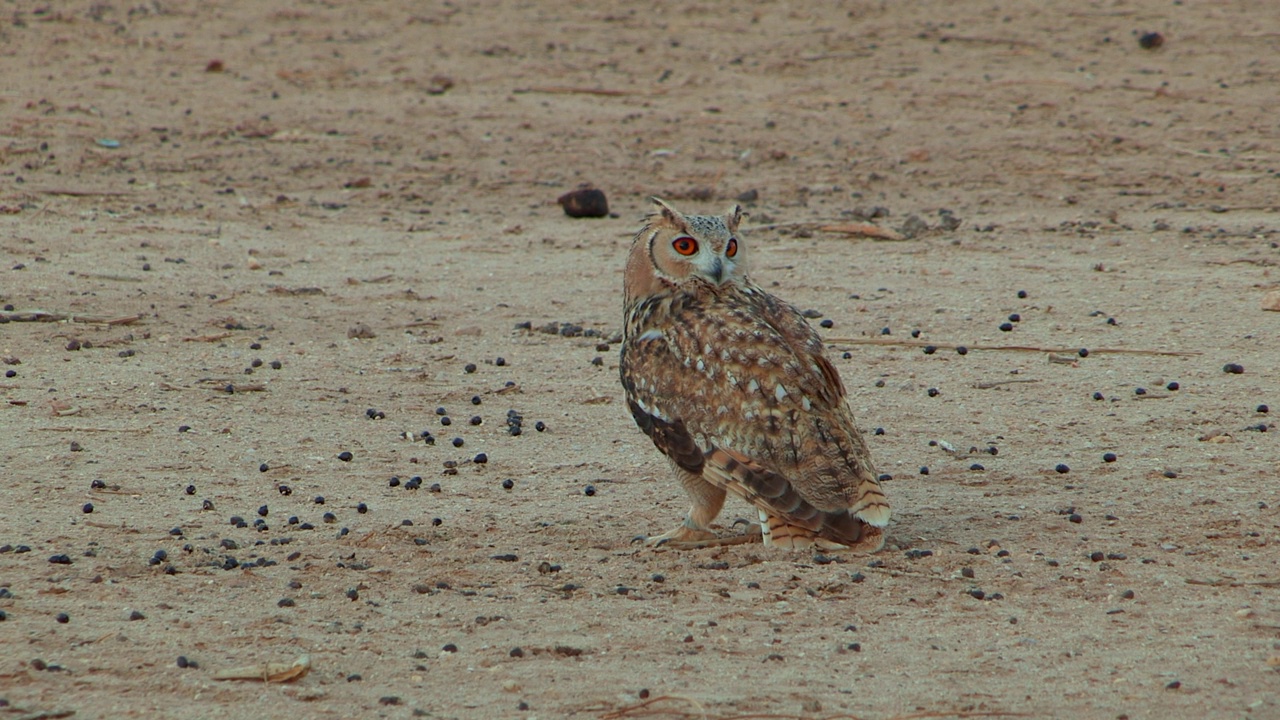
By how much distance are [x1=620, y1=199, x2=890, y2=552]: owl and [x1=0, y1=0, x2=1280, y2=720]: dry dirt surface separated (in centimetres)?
22

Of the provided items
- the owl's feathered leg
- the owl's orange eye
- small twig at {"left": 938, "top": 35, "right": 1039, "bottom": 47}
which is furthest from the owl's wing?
small twig at {"left": 938, "top": 35, "right": 1039, "bottom": 47}

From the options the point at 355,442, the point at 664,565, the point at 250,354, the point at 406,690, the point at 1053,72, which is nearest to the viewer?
the point at 406,690

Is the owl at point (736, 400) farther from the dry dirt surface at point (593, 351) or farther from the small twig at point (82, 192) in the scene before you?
the small twig at point (82, 192)

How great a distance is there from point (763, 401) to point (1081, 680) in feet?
5.70

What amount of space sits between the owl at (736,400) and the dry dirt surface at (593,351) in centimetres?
22

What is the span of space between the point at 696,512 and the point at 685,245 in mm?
1201

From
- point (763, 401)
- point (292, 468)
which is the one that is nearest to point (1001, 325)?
point (763, 401)

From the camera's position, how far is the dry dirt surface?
15.6 ft

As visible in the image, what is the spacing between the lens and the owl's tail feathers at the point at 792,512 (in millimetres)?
5617

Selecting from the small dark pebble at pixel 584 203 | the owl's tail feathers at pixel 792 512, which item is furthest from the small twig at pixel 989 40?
the owl's tail feathers at pixel 792 512

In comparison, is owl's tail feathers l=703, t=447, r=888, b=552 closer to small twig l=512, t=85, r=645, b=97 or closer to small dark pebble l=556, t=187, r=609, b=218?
small dark pebble l=556, t=187, r=609, b=218

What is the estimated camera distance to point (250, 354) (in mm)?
8914

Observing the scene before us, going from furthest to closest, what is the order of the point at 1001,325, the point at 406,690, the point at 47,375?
the point at 1001,325, the point at 47,375, the point at 406,690

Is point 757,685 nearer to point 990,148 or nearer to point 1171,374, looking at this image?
point 1171,374
